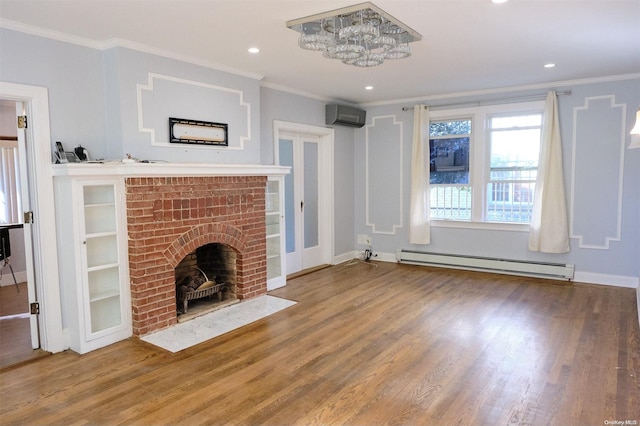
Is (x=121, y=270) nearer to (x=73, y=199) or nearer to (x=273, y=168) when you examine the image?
(x=73, y=199)

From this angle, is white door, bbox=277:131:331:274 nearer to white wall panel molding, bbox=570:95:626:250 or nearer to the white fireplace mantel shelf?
the white fireplace mantel shelf

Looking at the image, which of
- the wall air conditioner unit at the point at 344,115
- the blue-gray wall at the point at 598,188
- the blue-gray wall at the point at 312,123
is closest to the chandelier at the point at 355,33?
the blue-gray wall at the point at 312,123

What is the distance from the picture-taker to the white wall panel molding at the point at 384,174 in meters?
6.55

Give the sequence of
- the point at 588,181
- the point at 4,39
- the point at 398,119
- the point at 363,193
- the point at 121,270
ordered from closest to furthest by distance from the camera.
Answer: the point at 4,39 → the point at 121,270 → the point at 588,181 → the point at 398,119 → the point at 363,193

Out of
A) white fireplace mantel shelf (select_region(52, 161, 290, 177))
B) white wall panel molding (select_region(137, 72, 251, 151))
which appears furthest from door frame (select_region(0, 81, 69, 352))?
white wall panel molding (select_region(137, 72, 251, 151))

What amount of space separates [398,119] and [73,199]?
4.73 meters

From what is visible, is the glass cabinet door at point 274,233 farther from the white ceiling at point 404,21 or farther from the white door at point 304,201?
the white ceiling at point 404,21

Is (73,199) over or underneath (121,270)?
over

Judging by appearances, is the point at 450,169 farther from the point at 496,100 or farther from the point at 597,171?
the point at 597,171

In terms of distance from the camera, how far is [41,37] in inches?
127

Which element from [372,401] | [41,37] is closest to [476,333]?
[372,401]

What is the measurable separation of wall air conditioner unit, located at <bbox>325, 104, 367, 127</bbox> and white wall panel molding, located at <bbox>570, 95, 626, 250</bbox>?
2938mm

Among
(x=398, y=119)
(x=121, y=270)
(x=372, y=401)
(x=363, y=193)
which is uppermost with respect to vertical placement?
(x=398, y=119)

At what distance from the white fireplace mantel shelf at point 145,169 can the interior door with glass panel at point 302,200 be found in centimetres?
149
